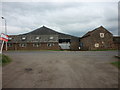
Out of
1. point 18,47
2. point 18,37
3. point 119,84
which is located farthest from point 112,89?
point 18,37

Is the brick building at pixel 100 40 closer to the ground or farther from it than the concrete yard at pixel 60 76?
farther from it

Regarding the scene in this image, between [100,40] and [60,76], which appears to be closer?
[60,76]

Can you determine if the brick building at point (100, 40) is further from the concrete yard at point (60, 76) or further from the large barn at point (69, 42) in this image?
the concrete yard at point (60, 76)

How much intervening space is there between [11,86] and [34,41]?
2701 centimetres

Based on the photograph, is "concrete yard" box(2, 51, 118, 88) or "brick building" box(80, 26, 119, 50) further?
"brick building" box(80, 26, 119, 50)

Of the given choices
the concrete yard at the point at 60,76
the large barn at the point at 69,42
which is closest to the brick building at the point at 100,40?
the large barn at the point at 69,42

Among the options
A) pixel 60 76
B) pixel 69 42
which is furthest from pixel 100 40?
pixel 60 76

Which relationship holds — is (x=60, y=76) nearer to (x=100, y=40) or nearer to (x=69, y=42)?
(x=100, y=40)

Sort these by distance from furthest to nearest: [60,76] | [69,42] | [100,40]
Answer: [69,42] → [100,40] → [60,76]

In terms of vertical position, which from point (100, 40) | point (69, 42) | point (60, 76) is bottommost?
point (60, 76)

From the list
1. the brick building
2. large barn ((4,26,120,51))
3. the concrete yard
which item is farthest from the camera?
large barn ((4,26,120,51))

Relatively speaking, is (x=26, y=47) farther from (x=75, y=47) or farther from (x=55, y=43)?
(x=75, y=47)

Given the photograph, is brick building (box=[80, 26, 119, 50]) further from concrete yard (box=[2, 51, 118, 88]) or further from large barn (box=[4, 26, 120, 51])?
concrete yard (box=[2, 51, 118, 88])

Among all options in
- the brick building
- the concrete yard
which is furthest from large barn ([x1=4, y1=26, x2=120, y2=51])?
the concrete yard
